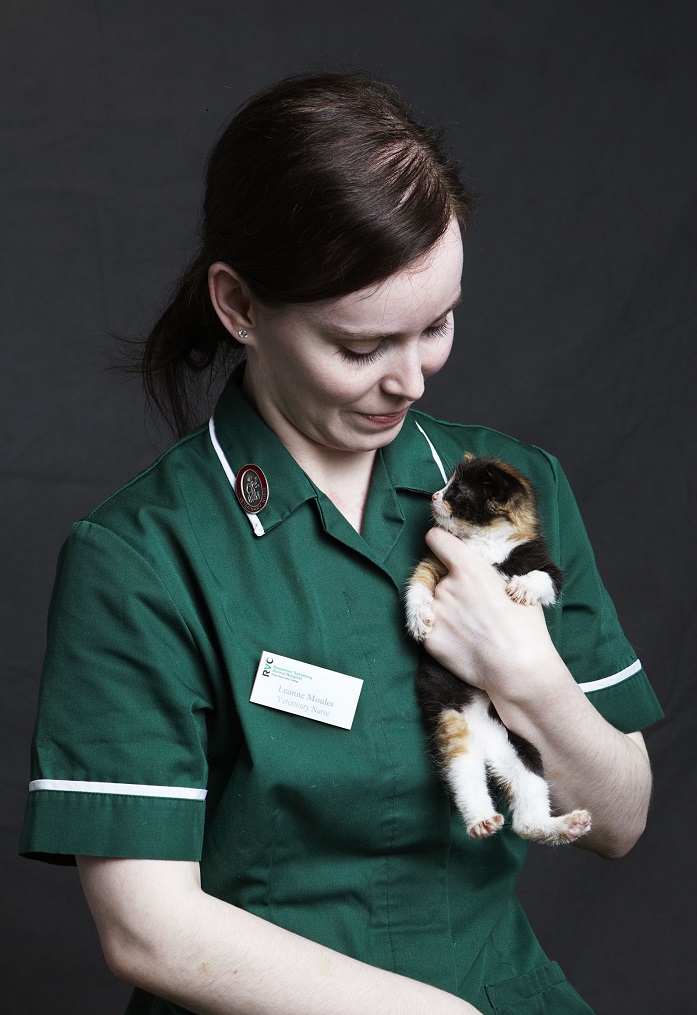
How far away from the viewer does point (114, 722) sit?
5.03 feet

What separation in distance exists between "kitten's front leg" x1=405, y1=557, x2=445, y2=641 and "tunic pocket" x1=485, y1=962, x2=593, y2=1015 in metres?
0.50

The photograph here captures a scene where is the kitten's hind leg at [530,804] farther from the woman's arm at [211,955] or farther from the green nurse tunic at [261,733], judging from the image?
the woman's arm at [211,955]

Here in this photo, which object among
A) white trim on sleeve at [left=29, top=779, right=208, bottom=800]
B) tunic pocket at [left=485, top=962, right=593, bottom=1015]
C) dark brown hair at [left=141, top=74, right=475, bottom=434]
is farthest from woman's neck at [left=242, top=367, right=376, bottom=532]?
tunic pocket at [left=485, top=962, right=593, bottom=1015]

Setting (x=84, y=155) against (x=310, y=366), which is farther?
(x=84, y=155)

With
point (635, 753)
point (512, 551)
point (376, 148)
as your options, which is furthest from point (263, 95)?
point (635, 753)

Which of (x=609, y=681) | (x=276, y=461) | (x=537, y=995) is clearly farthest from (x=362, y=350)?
(x=537, y=995)

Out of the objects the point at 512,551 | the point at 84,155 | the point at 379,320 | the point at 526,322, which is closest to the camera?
the point at 379,320

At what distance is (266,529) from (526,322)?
65.7 inches

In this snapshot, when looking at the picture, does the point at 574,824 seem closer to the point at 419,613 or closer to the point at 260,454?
the point at 419,613

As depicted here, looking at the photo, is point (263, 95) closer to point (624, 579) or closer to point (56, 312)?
point (56, 312)

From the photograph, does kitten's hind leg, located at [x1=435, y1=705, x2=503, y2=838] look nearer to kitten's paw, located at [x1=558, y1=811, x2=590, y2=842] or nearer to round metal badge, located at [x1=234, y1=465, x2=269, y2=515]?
kitten's paw, located at [x1=558, y1=811, x2=590, y2=842]

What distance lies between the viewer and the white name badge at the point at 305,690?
1606 mm

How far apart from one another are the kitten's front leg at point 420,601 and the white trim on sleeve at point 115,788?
1.21 feet

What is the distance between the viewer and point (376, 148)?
5.13 feet
